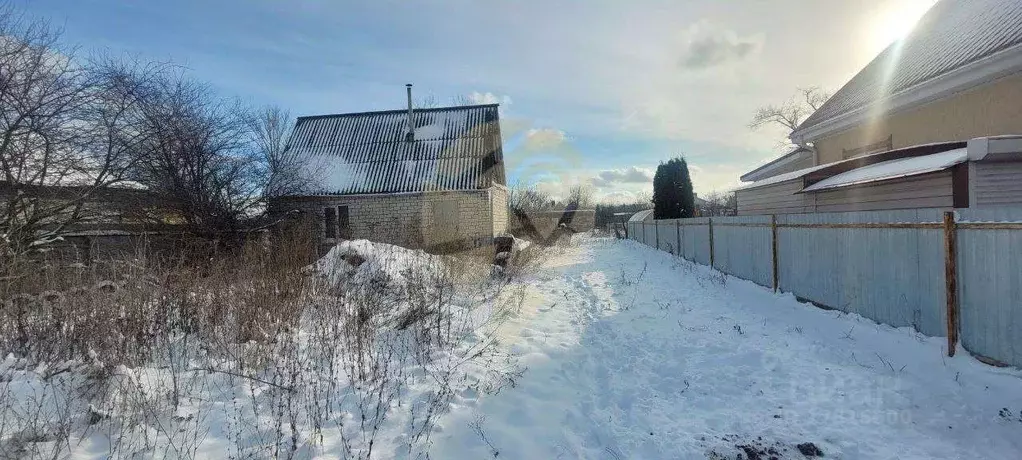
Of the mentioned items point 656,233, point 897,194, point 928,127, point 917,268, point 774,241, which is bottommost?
point 656,233

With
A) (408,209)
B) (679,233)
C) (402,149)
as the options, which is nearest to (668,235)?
(679,233)

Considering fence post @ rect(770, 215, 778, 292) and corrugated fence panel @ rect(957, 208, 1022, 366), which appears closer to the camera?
corrugated fence panel @ rect(957, 208, 1022, 366)

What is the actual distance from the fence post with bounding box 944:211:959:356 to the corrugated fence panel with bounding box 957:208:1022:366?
1.6 inches

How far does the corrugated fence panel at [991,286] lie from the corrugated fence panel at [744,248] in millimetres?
3878

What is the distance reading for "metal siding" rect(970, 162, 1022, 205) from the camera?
5.55m

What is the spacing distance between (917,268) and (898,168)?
3.00m

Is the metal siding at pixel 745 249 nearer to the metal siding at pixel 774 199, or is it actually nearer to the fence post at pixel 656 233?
the metal siding at pixel 774 199

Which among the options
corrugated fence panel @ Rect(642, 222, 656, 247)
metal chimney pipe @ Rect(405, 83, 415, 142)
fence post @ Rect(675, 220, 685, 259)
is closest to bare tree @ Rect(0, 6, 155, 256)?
metal chimney pipe @ Rect(405, 83, 415, 142)

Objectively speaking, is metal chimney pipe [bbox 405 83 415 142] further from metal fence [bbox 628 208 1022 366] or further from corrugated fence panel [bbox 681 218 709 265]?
metal fence [bbox 628 208 1022 366]

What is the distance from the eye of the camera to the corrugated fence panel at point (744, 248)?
8.05m

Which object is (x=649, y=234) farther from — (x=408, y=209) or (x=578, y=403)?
(x=578, y=403)

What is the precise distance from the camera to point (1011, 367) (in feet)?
11.5

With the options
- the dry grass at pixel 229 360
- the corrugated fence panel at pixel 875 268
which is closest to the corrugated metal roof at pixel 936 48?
Result: the corrugated fence panel at pixel 875 268

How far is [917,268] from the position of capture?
4543mm
